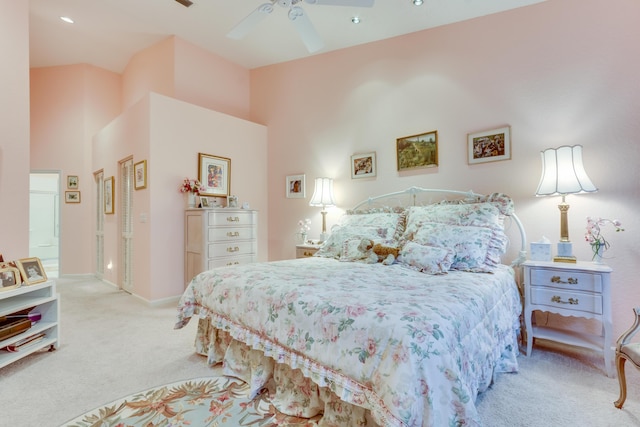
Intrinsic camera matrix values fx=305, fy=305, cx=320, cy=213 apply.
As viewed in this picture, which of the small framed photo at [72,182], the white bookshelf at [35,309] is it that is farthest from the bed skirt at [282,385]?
the small framed photo at [72,182]

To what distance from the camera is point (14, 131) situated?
2826mm

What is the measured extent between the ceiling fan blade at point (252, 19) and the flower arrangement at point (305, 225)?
2.37 meters

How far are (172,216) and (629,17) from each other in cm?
501

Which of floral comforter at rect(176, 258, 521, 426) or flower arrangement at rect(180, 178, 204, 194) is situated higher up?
flower arrangement at rect(180, 178, 204, 194)

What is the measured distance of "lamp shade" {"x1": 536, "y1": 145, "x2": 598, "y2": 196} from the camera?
95.7 inches

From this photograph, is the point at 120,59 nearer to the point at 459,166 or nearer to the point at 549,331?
the point at 459,166

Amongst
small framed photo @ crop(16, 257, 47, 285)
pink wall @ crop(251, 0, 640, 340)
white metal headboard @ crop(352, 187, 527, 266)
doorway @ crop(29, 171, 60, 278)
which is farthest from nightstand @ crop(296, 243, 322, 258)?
doorway @ crop(29, 171, 60, 278)

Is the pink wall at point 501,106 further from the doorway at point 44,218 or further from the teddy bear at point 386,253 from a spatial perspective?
the doorway at point 44,218

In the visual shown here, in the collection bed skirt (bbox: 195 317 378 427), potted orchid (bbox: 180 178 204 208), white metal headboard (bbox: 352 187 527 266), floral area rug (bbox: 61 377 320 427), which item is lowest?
floral area rug (bbox: 61 377 320 427)

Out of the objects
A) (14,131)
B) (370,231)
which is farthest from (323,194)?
(14,131)

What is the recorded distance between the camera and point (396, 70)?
12.3ft

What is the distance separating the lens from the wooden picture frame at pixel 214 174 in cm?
425

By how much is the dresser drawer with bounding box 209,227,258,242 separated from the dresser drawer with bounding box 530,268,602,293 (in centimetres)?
330

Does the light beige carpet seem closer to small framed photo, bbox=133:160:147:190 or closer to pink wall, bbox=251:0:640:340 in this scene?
pink wall, bbox=251:0:640:340
